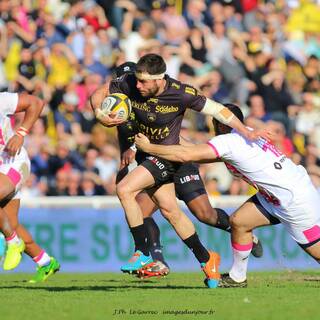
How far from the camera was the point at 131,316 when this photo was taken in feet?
30.3

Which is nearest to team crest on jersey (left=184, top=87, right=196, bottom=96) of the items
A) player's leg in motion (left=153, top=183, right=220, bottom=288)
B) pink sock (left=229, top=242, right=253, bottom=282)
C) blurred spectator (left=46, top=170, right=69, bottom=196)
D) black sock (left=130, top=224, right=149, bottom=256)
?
player's leg in motion (left=153, top=183, right=220, bottom=288)

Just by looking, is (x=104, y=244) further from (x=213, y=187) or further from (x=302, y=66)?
(x=302, y=66)

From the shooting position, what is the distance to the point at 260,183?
1113cm

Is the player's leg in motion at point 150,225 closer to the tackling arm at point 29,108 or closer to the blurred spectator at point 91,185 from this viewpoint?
the tackling arm at point 29,108

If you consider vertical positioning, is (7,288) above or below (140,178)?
below

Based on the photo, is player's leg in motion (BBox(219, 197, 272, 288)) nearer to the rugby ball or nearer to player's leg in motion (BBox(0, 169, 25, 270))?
the rugby ball

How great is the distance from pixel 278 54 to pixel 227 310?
1330 centimetres

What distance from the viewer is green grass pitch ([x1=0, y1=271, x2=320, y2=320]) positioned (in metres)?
9.19

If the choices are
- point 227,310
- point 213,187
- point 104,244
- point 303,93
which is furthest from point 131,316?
point 303,93

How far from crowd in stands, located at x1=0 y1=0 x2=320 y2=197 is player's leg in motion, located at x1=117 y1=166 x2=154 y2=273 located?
6.76 m

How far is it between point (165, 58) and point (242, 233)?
933cm

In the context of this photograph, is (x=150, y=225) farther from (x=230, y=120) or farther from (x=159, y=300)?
(x=159, y=300)

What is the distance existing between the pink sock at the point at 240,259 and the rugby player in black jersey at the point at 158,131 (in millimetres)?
203

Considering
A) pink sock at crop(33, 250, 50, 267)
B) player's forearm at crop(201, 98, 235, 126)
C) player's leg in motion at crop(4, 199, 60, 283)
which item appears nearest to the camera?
player's forearm at crop(201, 98, 235, 126)
